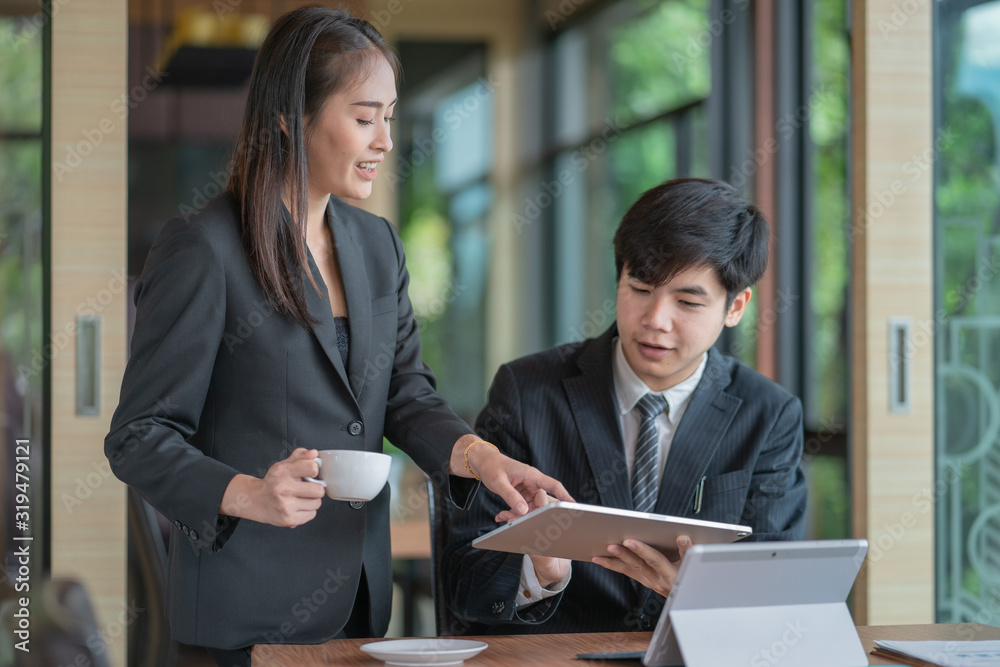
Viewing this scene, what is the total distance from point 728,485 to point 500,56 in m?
5.37

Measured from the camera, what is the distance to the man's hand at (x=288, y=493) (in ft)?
4.23

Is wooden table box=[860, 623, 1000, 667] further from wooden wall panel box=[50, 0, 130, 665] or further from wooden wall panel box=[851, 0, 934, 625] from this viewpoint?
wooden wall panel box=[50, 0, 130, 665]

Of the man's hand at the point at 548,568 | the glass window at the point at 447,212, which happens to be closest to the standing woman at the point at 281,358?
the man's hand at the point at 548,568

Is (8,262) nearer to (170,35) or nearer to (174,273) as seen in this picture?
(174,273)

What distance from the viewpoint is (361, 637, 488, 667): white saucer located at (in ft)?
4.23

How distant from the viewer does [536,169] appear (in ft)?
22.0

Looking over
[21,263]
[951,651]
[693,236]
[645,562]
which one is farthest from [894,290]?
[21,263]

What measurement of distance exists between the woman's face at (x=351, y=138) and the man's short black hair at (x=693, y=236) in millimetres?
Answer: 513

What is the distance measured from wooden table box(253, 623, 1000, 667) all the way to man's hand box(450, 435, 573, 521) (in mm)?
196

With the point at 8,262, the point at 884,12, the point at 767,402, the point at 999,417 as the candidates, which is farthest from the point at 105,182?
the point at 999,417

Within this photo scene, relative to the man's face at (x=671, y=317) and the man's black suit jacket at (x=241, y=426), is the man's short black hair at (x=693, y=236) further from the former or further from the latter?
the man's black suit jacket at (x=241, y=426)

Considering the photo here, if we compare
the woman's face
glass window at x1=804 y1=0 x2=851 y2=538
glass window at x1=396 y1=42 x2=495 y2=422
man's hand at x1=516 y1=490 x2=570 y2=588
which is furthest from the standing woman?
glass window at x1=396 y1=42 x2=495 y2=422

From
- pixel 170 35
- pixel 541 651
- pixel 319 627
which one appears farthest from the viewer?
pixel 170 35

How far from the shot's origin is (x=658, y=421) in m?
1.92
